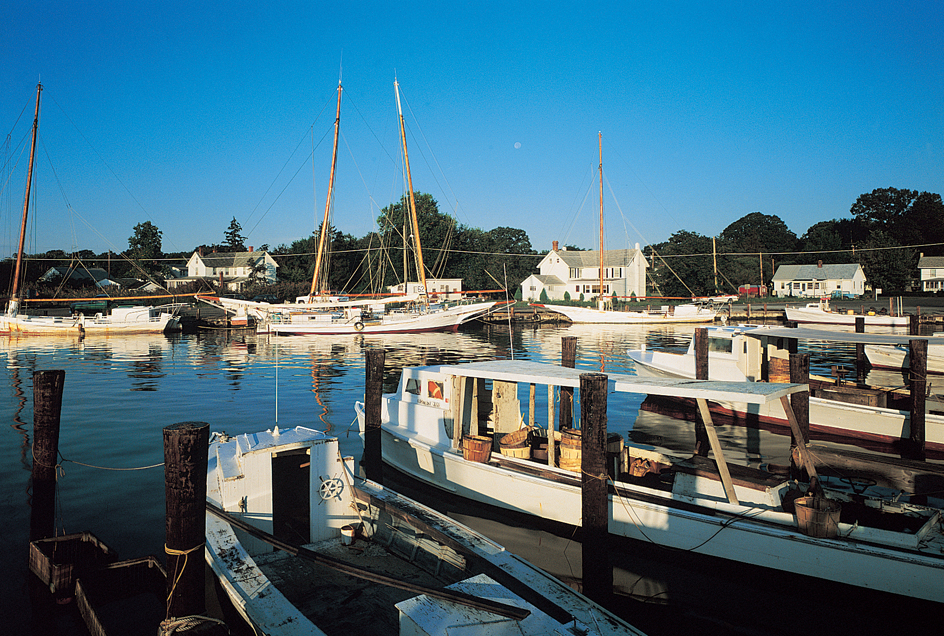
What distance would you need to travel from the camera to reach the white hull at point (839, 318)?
120 feet

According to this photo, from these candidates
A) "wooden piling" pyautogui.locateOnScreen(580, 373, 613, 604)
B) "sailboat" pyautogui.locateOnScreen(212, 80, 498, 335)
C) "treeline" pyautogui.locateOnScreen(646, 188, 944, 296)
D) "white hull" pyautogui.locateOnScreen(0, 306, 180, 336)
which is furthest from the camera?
"treeline" pyautogui.locateOnScreen(646, 188, 944, 296)

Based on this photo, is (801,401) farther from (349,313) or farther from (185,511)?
(349,313)

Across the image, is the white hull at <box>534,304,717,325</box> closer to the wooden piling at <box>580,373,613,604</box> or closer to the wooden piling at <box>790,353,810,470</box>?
the wooden piling at <box>790,353,810,470</box>

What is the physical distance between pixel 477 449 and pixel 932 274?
100613mm

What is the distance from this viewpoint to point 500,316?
71.0 m

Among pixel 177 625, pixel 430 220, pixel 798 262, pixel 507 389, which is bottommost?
pixel 177 625

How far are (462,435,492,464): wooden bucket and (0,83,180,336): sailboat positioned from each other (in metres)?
50.5

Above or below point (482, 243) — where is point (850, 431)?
below

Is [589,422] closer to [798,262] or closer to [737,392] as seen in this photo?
[737,392]

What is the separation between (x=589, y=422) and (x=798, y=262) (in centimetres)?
11717

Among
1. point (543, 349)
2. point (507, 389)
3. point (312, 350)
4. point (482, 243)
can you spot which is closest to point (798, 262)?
point (482, 243)

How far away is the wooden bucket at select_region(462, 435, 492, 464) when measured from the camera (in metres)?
11.0

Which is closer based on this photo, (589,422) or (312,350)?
(589,422)

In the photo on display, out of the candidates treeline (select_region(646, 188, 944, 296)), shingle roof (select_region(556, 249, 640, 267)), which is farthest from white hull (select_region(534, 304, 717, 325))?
shingle roof (select_region(556, 249, 640, 267))
